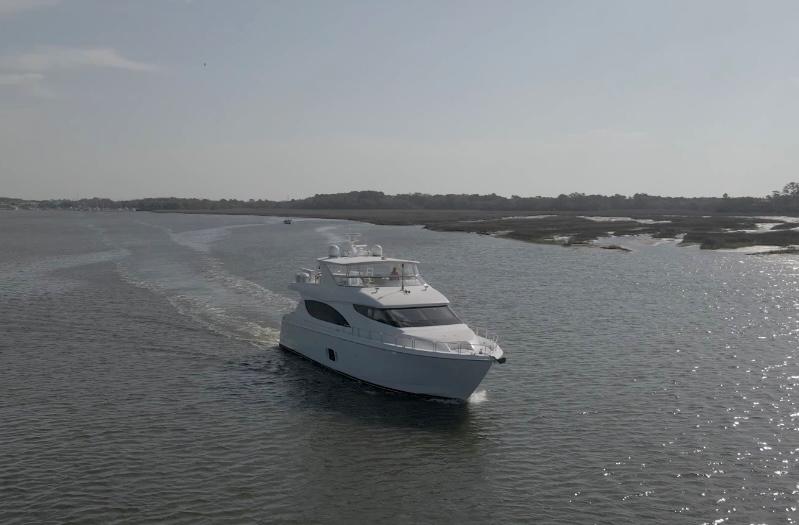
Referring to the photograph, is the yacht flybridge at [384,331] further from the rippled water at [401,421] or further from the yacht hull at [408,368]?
the rippled water at [401,421]

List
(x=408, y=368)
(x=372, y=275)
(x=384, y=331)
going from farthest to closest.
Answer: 1. (x=372, y=275)
2. (x=384, y=331)
3. (x=408, y=368)

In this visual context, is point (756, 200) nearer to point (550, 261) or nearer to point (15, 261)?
point (550, 261)

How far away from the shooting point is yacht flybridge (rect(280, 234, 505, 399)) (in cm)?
2311

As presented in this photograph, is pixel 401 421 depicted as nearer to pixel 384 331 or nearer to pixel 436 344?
pixel 436 344

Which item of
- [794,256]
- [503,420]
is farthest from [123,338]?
[794,256]

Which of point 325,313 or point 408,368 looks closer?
point 408,368

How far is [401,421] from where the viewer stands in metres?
22.1

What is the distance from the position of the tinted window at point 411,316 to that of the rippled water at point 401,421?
2.73m

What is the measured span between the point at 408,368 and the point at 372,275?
7162 mm

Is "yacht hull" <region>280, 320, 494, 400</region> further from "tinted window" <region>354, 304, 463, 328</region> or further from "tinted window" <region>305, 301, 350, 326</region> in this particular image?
"tinted window" <region>354, 304, 463, 328</region>

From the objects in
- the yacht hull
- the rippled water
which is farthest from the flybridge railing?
the rippled water

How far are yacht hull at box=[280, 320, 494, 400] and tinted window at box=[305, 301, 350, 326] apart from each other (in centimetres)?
68

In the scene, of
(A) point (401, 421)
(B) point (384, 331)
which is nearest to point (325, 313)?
(B) point (384, 331)

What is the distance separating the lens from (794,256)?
72125 mm
